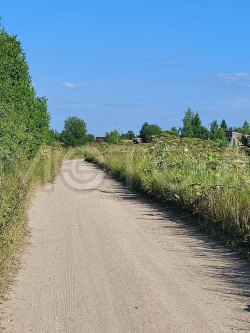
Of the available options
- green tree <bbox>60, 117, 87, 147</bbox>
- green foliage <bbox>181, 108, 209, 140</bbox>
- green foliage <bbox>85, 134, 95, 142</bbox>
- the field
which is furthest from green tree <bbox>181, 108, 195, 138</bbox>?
green foliage <bbox>85, 134, 95, 142</bbox>

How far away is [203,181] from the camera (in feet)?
46.9

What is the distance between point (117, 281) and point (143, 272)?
61cm

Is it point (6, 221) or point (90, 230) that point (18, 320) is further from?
point (90, 230)

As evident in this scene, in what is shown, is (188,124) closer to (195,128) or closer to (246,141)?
(195,128)

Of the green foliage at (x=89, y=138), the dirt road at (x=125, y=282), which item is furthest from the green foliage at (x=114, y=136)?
the dirt road at (x=125, y=282)

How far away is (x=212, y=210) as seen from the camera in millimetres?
11273

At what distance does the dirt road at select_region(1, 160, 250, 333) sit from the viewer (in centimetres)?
554

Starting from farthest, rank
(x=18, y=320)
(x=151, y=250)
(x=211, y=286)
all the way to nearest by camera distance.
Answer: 1. (x=151, y=250)
2. (x=211, y=286)
3. (x=18, y=320)

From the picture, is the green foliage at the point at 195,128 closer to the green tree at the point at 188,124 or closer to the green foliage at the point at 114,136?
the green tree at the point at 188,124

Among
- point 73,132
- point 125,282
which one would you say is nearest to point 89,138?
point 73,132

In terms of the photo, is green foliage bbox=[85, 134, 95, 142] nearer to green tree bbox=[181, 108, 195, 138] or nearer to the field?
green tree bbox=[181, 108, 195, 138]

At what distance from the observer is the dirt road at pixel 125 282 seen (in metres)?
5.54

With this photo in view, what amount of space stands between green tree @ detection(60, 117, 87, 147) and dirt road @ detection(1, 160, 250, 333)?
66.8m

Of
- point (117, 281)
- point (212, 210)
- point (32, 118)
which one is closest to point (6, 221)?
point (117, 281)
